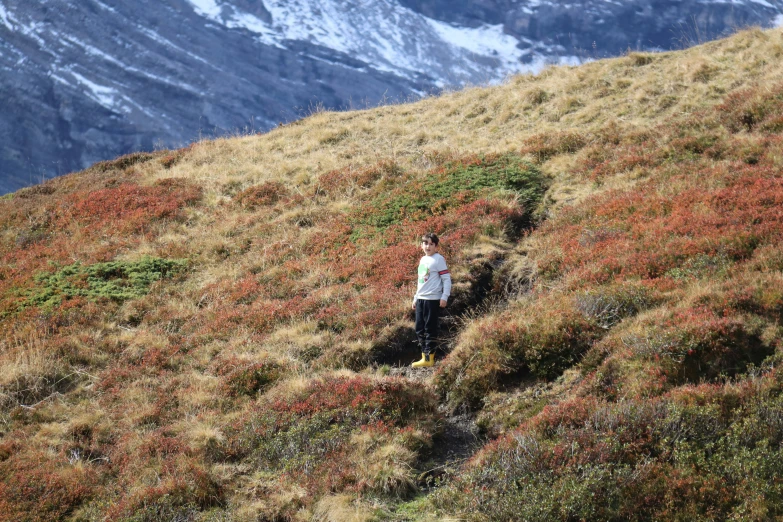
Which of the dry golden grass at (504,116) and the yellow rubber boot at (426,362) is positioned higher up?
the dry golden grass at (504,116)

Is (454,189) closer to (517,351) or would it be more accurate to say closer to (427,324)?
(427,324)

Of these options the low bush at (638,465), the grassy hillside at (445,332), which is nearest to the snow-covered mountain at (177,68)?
the grassy hillside at (445,332)

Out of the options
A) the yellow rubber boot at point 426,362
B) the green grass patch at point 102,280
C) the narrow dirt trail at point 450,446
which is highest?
the yellow rubber boot at point 426,362

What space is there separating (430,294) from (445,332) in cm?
89

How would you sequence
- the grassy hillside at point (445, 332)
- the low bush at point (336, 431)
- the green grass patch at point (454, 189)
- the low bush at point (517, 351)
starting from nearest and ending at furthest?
the grassy hillside at point (445, 332) < the low bush at point (336, 431) < the low bush at point (517, 351) < the green grass patch at point (454, 189)

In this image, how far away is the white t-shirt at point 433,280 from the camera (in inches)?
409

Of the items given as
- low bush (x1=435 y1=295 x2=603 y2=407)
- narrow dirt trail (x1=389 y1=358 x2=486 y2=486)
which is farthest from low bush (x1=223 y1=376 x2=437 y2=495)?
low bush (x1=435 y1=295 x2=603 y2=407)

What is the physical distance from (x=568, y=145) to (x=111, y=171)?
14505 millimetres

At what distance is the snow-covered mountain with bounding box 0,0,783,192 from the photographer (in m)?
149

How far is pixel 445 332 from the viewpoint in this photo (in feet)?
35.9

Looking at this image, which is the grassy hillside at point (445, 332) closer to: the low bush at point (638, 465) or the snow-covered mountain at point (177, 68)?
the low bush at point (638, 465)

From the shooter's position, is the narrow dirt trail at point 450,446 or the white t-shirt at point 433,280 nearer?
the narrow dirt trail at point 450,446

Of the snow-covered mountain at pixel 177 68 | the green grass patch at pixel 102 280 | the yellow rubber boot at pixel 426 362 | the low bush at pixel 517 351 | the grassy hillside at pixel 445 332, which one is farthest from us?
the snow-covered mountain at pixel 177 68

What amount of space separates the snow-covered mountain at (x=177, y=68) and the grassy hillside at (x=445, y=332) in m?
124
